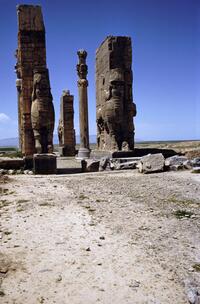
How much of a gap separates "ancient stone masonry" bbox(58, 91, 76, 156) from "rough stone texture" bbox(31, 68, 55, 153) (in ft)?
31.1

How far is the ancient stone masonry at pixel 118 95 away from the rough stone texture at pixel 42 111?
317 cm

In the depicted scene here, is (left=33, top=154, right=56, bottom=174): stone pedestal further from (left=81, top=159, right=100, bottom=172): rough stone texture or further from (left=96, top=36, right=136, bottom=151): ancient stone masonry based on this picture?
(left=96, top=36, right=136, bottom=151): ancient stone masonry

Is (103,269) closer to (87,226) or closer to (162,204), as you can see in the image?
(87,226)

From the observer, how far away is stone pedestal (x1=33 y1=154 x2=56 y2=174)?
38.4 ft

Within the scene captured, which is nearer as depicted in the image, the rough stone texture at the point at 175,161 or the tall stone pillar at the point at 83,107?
the rough stone texture at the point at 175,161

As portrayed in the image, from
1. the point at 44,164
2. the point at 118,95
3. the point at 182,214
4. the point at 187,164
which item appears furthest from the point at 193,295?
the point at 118,95

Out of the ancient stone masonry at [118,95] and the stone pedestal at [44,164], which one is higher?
the ancient stone masonry at [118,95]

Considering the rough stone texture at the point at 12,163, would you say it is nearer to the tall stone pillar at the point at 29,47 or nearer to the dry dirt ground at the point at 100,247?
the tall stone pillar at the point at 29,47

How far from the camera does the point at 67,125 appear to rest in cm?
2247

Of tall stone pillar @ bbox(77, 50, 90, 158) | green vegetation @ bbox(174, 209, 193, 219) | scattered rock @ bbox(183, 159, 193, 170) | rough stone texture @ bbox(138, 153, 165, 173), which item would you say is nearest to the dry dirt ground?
green vegetation @ bbox(174, 209, 193, 219)

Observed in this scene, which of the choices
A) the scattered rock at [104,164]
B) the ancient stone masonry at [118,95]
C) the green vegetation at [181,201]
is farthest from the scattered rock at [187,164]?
the green vegetation at [181,201]

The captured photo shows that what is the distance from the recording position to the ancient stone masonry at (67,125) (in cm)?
2222

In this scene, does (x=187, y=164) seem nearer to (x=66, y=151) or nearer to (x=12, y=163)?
(x=12, y=163)

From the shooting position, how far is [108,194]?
7012 mm
